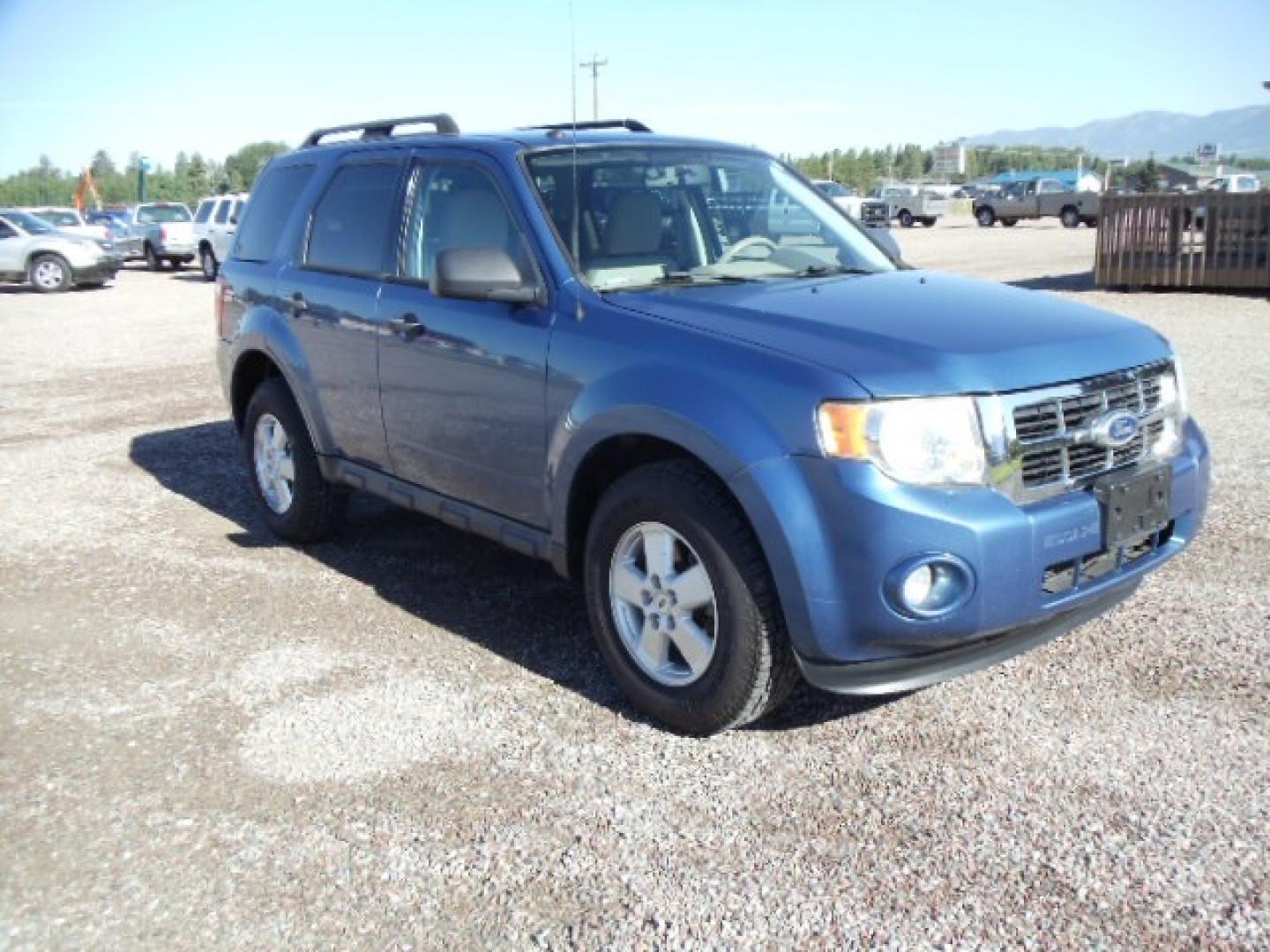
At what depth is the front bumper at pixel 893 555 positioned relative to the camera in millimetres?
3078

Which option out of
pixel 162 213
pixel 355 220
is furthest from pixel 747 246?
pixel 162 213

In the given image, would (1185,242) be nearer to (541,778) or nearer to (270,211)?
(270,211)

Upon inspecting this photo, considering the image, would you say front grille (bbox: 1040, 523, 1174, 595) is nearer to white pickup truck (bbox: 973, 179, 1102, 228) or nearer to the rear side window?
the rear side window

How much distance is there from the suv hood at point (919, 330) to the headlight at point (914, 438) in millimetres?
51

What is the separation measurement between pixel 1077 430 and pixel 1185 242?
1573cm

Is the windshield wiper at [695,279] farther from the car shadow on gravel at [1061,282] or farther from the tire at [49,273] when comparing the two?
the tire at [49,273]

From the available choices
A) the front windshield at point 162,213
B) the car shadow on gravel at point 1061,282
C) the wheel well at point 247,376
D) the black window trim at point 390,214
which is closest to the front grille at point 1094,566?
the black window trim at point 390,214

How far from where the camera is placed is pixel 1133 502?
342 centimetres

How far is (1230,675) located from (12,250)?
2418cm

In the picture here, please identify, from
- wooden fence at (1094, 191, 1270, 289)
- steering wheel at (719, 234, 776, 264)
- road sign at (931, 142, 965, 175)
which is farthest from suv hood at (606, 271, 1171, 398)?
road sign at (931, 142, 965, 175)

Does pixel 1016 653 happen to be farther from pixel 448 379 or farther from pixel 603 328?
pixel 448 379

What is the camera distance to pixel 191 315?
704 inches

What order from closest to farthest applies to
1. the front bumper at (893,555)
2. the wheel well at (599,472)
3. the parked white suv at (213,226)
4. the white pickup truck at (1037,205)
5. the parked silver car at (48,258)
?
the front bumper at (893,555)
the wheel well at (599,472)
the parked silver car at (48,258)
the parked white suv at (213,226)
the white pickup truck at (1037,205)

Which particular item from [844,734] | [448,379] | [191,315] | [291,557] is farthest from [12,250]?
[844,734]
